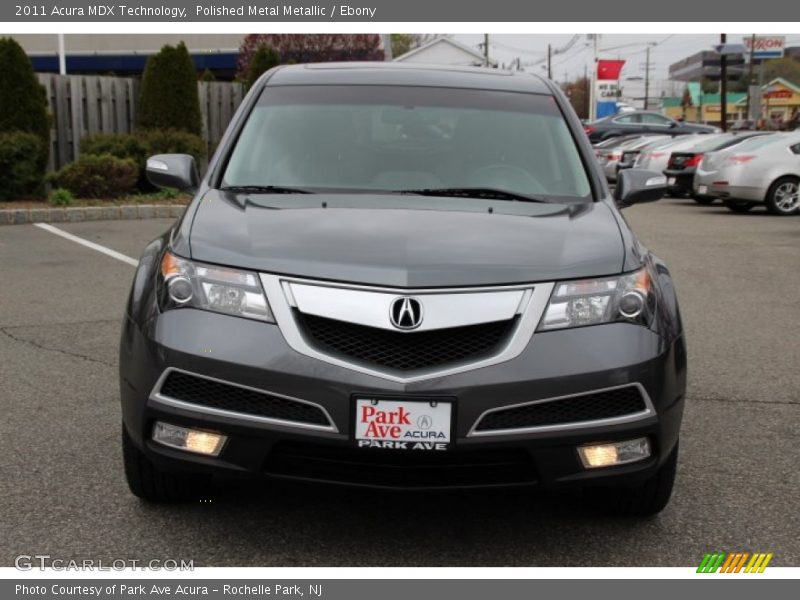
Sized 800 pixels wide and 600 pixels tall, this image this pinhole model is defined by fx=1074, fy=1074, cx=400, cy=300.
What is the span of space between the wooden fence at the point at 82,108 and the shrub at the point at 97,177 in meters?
1.67

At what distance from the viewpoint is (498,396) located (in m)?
3.23

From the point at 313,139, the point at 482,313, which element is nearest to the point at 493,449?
the point at 482,313

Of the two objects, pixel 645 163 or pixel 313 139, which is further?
pixel 645 163

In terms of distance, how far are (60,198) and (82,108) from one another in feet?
11.3

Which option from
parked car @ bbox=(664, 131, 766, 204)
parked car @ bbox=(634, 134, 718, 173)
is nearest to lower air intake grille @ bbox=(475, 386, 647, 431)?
parked car @ bbox=(664, 131, 766, 204)

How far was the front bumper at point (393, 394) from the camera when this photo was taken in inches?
127

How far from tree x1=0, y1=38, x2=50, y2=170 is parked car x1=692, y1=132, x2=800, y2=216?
10973 mm

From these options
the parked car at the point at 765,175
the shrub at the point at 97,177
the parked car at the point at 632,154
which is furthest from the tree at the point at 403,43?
the shrub at the point at 97,177

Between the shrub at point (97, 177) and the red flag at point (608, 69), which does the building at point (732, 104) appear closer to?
the red flag at point (608, 69)

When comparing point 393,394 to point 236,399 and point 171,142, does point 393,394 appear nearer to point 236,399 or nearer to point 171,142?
point 236,399

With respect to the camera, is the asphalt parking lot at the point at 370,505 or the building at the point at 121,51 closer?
the asphalt parking lot at the point at 370,505

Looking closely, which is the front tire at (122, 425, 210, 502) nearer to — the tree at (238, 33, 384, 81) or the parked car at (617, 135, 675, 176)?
the parked car at (617, 135, 675, 176)
